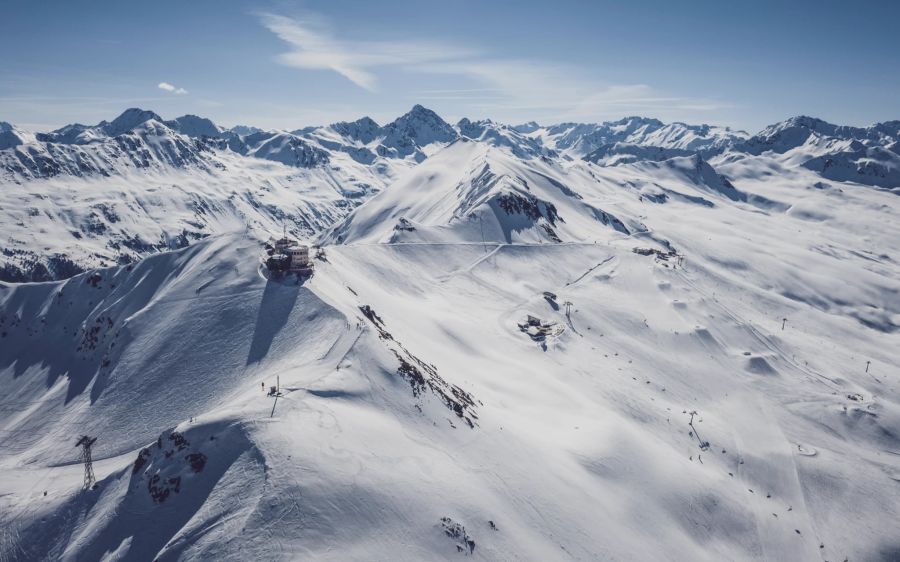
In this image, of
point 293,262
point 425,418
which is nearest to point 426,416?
point 425,418

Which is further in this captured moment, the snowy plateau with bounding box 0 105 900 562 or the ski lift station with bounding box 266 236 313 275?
the ski lift station with bounding box 266 236 313 275

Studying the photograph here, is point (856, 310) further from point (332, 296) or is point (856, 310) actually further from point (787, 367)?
point (332, 296)

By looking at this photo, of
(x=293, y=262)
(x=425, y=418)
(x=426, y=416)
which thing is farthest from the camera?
(x=293, y=262)

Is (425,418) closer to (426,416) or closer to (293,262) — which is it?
(426,416)

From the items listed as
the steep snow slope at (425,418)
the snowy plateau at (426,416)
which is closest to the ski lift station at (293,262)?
the snowy plateau at (426,416)

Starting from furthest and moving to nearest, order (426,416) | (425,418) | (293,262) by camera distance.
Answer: (293,262), (426,416), (425,418)

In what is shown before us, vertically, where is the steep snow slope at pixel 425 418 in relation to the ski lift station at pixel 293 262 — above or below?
below

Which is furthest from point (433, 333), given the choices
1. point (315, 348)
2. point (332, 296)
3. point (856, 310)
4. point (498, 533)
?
point (856, 310)

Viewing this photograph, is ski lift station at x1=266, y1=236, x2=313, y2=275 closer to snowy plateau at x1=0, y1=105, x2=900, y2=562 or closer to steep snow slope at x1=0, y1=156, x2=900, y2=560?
snowy plateau at x1=0, y1=105, x2=900, y2=562

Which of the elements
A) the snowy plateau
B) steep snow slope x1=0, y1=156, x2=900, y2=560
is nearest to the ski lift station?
the snowy plateau

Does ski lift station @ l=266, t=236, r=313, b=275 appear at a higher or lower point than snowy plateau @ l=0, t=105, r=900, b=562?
higher

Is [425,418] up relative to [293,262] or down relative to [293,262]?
down

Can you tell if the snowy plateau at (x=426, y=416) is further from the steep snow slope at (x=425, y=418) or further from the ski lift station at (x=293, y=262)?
the ski lift station at (x=293, y=262)
